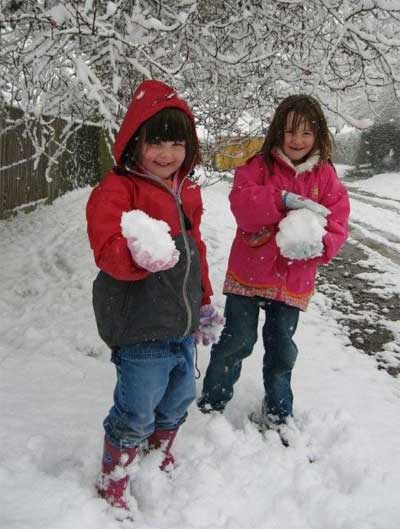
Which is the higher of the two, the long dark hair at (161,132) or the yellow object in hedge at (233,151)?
the long dark hair at (161,132)

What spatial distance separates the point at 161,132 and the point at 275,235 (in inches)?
32.9

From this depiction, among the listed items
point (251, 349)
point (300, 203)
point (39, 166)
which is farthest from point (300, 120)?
point (39, 166)

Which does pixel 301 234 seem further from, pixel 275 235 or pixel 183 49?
pixel 183 49

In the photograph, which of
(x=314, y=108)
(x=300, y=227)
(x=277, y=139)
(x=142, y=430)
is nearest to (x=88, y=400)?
(x=142, y=430)

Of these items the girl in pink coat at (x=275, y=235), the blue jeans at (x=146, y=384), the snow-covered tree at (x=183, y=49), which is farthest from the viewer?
the snow-covered tree at (x=183, y=49)

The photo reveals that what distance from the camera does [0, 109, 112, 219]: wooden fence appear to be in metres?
7.61

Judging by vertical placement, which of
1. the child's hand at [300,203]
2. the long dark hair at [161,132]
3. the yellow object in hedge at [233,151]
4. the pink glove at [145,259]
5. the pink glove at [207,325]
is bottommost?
the pink glove at [207,325]

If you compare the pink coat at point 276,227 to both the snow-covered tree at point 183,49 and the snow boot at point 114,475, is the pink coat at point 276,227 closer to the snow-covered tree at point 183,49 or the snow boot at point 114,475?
the snow boot at point 114,475

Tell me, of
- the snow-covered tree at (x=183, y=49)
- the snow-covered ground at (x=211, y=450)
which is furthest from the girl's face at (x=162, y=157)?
the snow-covered ground at (x=211, y=450)

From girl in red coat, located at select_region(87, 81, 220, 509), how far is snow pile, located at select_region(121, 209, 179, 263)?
50 mm

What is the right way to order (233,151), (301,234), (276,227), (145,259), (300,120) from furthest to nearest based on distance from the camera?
(233,151)
(276,227)
(300,120)
(301,234)
(145,259)

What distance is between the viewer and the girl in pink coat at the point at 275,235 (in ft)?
7.95

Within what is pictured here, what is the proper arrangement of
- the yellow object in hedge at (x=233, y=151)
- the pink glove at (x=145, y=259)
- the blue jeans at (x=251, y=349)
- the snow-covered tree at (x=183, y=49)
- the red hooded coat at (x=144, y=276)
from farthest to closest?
the yellow object in hedge at (x=233, y=151) < the snow-covered tree at (x=183, y=49) < the blue jeans at (x=251, y=349) < the red hooded coat at (x=144, y=276) < the pink glove at (x=145, y=259)

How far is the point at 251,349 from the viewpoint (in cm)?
274
